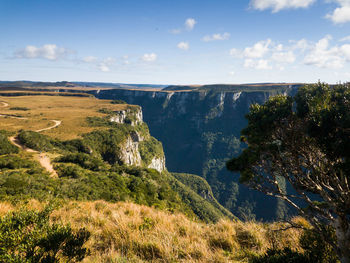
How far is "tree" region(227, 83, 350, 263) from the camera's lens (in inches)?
246

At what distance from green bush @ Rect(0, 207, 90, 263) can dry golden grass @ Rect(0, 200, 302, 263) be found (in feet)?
2.30

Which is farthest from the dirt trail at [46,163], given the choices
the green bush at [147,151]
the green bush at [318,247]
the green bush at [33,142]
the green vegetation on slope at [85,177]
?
the green bush at [147,151]

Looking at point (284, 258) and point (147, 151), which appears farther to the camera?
point (147, 151)

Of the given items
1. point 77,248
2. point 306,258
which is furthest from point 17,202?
point 306,258

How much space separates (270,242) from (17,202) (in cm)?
1248

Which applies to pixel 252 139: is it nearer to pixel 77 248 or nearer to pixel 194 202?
pixel 77 248

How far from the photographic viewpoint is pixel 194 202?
115m

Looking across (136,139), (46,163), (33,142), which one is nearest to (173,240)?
(46,163)

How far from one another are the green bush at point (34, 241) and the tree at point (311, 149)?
24.3 feet

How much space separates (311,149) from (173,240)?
23.2 feet

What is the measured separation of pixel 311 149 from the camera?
8.23 meters

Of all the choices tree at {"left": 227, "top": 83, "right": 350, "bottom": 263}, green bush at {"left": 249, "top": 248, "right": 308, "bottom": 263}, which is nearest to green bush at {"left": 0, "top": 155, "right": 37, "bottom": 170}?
tree at {"left": 227, "top": 83, "right": 350, "bottom": 263}

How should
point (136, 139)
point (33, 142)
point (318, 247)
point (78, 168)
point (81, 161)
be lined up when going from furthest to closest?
point (136, 139) < point (33, 142) < point (81, 161) < point (78, 168) < point (318, 247)

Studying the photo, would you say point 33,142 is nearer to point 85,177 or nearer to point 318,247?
point 85,177
